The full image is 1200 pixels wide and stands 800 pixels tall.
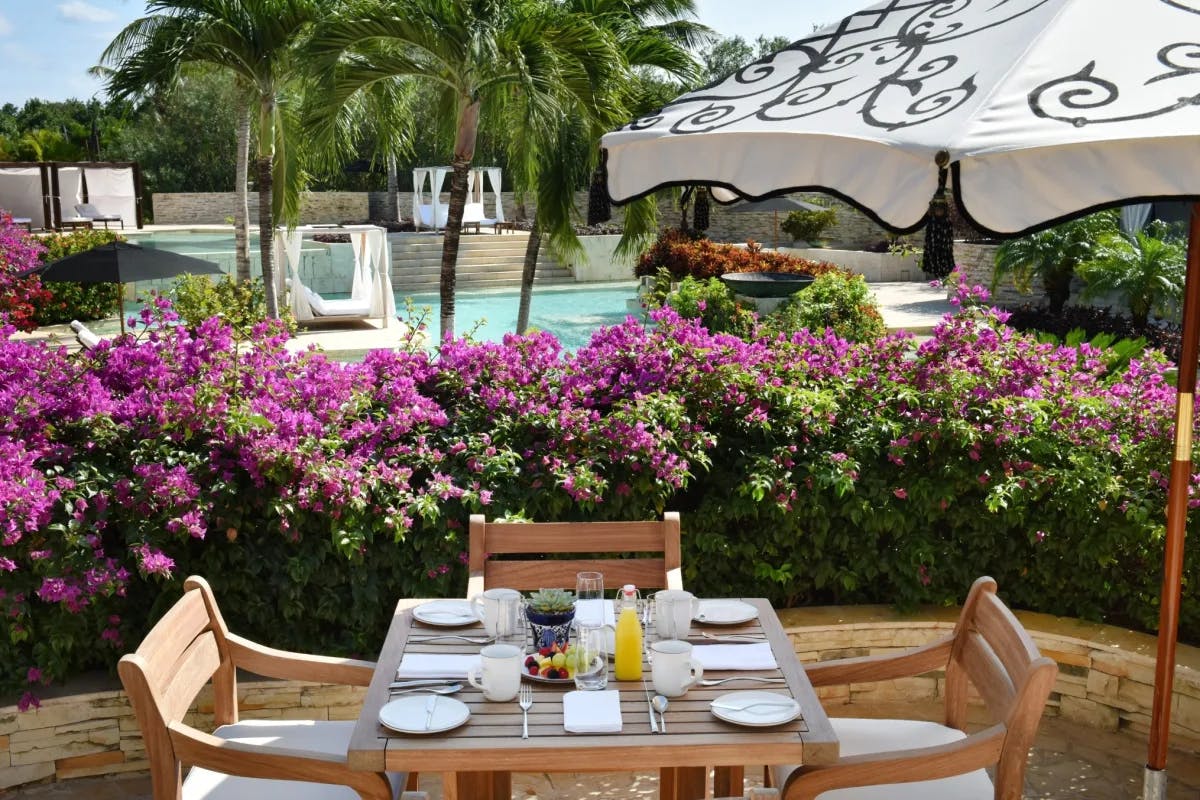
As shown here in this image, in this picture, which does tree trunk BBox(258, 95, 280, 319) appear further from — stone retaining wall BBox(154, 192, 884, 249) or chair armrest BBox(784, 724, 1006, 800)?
stone retaining wall BBox(154, 192, 884, 249)

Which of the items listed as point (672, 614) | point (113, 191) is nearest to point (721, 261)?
point (672, 614)

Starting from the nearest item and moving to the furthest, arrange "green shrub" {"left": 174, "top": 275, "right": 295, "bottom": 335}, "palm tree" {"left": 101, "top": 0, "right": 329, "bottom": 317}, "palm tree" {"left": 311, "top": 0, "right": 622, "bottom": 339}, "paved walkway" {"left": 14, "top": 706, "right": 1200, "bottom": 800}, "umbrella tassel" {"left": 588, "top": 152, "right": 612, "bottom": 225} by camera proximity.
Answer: "umbrella tassel" {"left": 588, "top": 152, "right": 612, "bottom": 225}
"paved walkway" {"left": 14, "top": 706, "right": 1200, "bottom": 800}
"palm tree" {"left": 311, "top": 0, "right": 622, "bottom": 339}
"green shrub" {"left": 174, "top": 275, "right": 295, "bottom": 335}
"palm tree" {"left": 101, "top": 0, "right": 329, "bottom": 317}

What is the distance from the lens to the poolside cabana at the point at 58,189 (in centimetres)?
2686

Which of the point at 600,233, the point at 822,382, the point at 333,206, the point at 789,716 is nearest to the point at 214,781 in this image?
the point at 789,716

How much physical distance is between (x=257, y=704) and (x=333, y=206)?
30.4 m

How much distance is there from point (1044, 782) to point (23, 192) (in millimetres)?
29688

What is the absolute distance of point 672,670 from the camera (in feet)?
7.88

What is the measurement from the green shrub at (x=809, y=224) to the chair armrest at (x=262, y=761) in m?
24.2

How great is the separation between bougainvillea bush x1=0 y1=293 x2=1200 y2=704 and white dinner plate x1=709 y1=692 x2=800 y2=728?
141 cm

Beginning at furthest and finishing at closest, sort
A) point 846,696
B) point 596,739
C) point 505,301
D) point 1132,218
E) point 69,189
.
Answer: point 69,189, point 505,301, point 1132,218, point 846,696, point 596,739

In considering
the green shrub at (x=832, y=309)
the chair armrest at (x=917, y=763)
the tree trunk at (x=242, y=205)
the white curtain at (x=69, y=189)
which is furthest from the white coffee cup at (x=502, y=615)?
the white curtain at (x=69, y=189)

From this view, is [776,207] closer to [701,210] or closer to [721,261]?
[721,261]

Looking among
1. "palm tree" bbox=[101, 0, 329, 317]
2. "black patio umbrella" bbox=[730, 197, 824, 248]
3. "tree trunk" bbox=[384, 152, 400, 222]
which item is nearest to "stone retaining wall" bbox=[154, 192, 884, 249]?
"tree trunk" bbox=[384, 152, 400, 222]

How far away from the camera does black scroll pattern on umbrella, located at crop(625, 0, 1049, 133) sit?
7.78 ft
